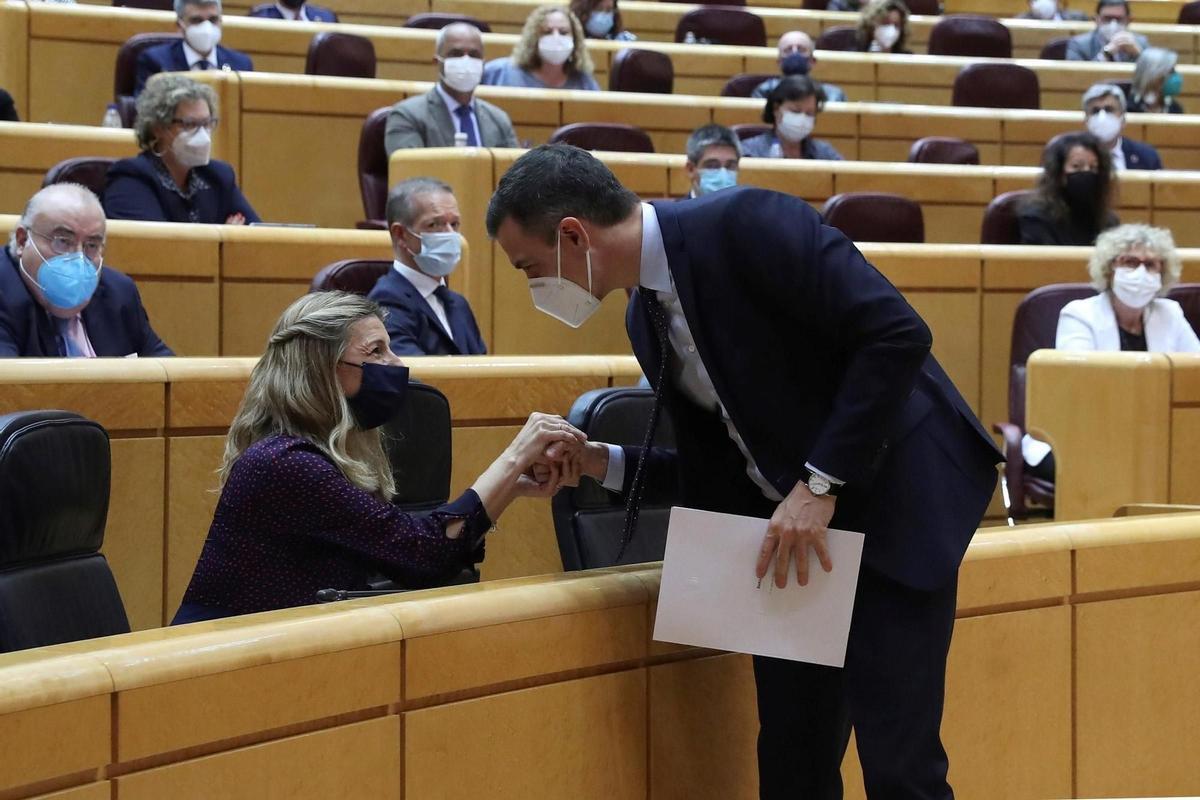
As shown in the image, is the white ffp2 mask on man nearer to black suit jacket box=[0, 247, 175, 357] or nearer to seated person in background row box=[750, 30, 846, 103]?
black suit jacket box=[0, 247, 175, 357]

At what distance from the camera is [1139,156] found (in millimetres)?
6180

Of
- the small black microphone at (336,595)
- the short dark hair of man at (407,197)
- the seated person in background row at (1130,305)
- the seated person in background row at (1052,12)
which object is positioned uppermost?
the seated person in background row at (1052,12)

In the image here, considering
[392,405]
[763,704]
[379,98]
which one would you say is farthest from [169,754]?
[379,98]

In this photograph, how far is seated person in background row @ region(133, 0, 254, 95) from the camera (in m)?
5.18

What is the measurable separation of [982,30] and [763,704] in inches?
268

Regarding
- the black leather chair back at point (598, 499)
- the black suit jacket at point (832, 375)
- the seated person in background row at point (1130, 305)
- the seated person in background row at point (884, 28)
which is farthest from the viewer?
the seated person in background row at point (884, 28)

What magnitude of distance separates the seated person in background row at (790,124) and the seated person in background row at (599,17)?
1.61m

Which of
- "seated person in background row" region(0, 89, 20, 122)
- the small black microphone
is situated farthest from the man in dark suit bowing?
"seated person in background row" region(0, 89, 20, 122)

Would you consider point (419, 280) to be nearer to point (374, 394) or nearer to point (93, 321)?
point (93, 321)

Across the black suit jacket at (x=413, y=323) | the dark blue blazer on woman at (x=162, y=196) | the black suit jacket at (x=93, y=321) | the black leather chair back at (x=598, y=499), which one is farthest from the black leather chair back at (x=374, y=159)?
the black leather chair back at (x=598, y=499)

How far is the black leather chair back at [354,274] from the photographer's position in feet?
11.1

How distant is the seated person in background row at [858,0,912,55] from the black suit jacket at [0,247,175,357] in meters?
5.09

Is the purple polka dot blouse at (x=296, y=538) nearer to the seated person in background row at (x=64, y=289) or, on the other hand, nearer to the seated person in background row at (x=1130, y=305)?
the seated person in background row at (x=64, y=289)

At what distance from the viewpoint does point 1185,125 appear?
6711 mm
